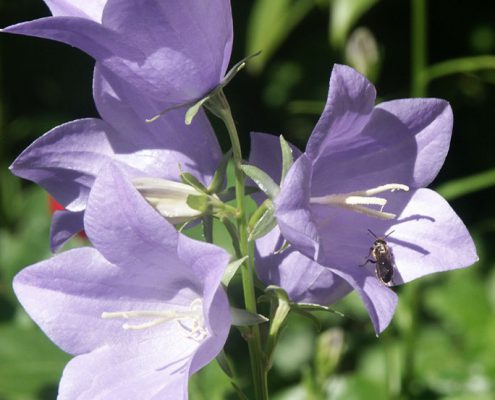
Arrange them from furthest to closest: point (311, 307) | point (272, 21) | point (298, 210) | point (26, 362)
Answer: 1. point (272, 21)
2. point (26, 362)
3. point (311, 307)
4. point (298, 210)

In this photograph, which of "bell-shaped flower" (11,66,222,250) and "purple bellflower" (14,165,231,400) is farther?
"bell-shaped flower" (11,66,222,250)

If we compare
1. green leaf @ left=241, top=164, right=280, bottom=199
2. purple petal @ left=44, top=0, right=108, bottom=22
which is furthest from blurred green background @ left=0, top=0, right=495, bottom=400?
purple petal @ left=44, top=0, right=108, bottom=22

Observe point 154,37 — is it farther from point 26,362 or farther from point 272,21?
point 272,21

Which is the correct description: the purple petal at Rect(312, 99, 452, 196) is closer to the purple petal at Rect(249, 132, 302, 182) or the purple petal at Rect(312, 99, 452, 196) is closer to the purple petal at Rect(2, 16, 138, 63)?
the purple petal at Rect(249, 132, 302, 182)

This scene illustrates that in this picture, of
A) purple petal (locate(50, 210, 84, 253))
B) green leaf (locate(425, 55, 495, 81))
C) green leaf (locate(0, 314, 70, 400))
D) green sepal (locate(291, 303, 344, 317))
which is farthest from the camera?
green leaf (locate(425, 55, 495, 81))

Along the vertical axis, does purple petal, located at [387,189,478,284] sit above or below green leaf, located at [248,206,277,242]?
below

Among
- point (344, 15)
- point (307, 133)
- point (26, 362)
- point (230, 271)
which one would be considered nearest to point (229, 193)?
point (230, 271)
